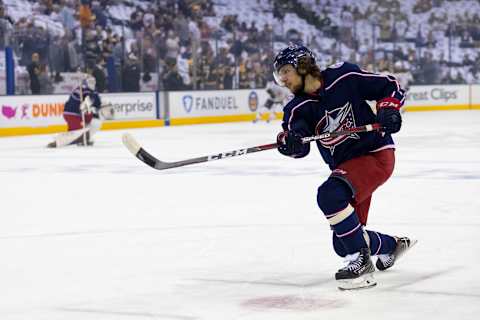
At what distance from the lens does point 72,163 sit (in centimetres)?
1241

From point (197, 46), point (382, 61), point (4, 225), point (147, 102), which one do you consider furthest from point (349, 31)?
point (4, 225)

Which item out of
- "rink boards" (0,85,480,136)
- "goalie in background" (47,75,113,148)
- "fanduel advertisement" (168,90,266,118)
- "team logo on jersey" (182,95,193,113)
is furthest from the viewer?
"team logo on jersey" (182,95,193,113)

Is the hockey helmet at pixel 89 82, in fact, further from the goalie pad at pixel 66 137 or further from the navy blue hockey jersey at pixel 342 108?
the navy blue hockey jersey at pixel 342 108

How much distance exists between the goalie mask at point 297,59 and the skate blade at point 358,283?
35.6 inches

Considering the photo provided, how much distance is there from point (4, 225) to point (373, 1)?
78.2 ft

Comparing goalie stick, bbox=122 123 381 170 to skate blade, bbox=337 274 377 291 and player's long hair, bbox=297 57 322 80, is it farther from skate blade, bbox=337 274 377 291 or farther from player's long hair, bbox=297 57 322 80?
skate blade, bbox=337 274 377 291

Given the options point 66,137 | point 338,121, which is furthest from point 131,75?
point 338,121

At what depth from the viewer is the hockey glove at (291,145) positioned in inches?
173

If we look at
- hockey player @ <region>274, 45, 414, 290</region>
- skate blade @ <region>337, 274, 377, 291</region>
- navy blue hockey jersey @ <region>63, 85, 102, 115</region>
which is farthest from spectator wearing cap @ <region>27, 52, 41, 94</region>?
skate blade @ <region>337, 274, 377, 291</region>

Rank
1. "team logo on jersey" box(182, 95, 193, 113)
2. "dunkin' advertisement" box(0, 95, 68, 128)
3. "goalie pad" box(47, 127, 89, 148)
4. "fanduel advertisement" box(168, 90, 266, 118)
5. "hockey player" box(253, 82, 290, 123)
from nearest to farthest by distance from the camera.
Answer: "goalie pad" box(47, 127, 89, 148)
"dunkin' advertisement" box(0, 95, 68, 128)
"fanduel advertisement" box(168, 90, 266, 118)
"team logo on jersey" box(182, 95, 193, 113)
"hockey player" box(253, 82, 290, 123)

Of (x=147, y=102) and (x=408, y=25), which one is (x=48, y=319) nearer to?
(x=147, y=102)

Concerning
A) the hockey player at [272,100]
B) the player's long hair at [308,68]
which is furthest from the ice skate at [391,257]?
the hockey player at [272,100]

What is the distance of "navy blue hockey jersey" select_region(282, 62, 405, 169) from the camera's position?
4.45 meters

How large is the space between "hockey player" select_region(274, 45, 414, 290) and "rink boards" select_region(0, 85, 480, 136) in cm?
1343
